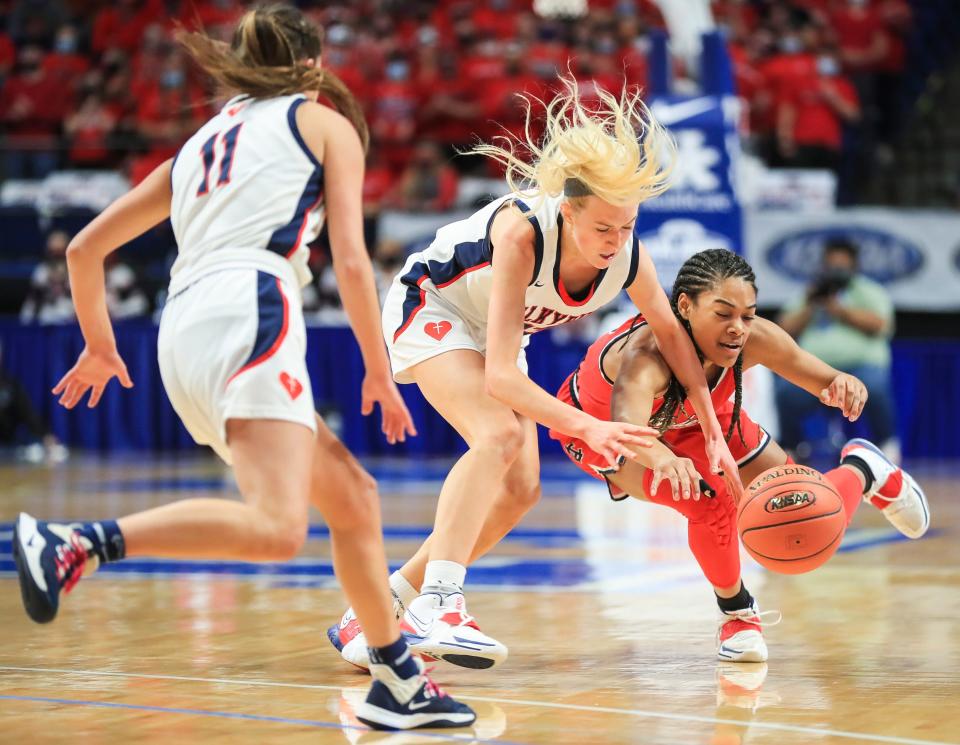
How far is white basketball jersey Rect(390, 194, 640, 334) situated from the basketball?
2.37 feet

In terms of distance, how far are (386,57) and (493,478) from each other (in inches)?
453

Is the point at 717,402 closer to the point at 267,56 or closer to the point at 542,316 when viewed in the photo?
the point at 542,316

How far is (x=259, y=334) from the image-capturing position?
326 centimetres

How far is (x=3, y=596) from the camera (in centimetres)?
568

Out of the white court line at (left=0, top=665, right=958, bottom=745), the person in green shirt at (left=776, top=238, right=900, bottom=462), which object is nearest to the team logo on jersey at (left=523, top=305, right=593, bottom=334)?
the white court line at (left=0, top=665, right=958, bottom=745)

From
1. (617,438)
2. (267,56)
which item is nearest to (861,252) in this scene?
(617,438)

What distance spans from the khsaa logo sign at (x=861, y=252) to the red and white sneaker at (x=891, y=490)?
25.2 ft

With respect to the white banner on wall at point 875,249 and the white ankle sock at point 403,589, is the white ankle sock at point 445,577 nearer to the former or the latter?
the white ankle sock at point 403,589

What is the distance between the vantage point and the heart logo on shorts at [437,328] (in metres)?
4.52

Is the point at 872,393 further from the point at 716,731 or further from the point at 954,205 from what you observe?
the point at 716,731

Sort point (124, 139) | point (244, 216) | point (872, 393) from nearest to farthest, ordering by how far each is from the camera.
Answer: point (244, 216) < point (872, 393) < point (124, 139)

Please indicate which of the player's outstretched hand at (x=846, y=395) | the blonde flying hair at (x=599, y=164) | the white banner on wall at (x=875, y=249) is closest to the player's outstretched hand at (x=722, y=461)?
the player's outstretched hand at (x=846, y=395)

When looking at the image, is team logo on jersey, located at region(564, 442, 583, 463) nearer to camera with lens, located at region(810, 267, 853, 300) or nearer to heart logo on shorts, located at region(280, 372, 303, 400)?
heart logo on shorts, located at region(280, 372, 303, 400)

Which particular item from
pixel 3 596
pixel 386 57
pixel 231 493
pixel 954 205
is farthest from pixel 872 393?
pixel 3 596
